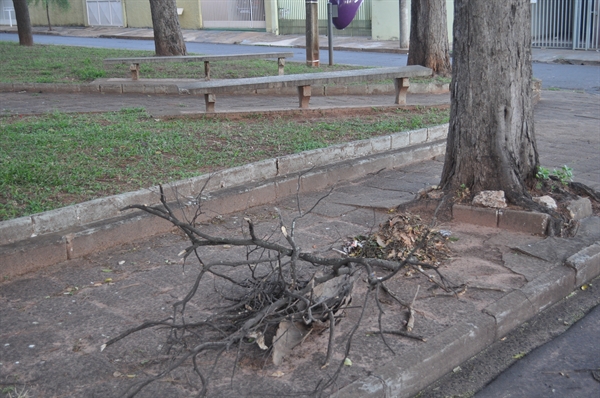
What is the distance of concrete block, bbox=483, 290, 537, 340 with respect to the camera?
3754mm

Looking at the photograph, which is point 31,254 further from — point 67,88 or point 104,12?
point 104,12

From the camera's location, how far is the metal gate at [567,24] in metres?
21.2

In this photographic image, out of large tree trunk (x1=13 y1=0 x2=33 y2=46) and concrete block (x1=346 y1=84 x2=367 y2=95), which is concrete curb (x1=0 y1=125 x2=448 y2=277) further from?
large tree trunk (x1=13 y1=0 x2=33 y2=46)

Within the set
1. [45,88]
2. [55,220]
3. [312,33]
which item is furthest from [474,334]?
[312,33]

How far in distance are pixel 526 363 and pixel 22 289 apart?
9.68ft

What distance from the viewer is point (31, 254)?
4438mm

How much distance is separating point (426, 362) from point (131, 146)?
4429mm

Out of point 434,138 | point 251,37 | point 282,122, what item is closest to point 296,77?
point 282,122

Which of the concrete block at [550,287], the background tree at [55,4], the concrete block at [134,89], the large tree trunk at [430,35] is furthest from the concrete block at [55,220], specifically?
the background tree at [55,4]

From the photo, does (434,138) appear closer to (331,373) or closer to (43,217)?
(43,217)

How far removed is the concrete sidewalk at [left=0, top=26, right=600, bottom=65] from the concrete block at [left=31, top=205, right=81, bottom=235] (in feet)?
55.5

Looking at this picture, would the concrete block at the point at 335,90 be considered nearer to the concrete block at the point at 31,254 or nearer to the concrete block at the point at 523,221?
the concrete block at the point at 523,221

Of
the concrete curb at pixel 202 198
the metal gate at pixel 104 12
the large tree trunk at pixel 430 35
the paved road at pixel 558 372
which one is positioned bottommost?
the paved road at pixel 558 372

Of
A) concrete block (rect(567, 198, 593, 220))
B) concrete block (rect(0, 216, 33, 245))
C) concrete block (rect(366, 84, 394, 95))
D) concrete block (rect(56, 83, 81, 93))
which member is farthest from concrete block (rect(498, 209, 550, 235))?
concrete block (rect(56, 83, 81, 93))
